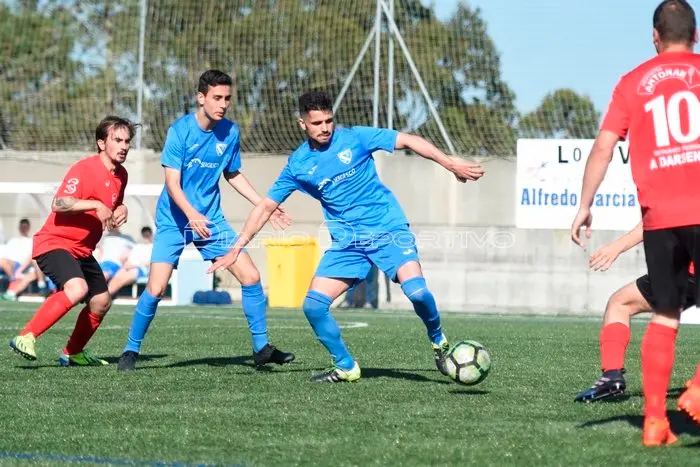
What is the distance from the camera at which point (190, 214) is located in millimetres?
8680

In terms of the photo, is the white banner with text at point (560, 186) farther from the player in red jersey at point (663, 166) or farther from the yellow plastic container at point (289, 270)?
the player in red jersey at point (663, 166)

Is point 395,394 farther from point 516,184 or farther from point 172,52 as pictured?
point 172,52

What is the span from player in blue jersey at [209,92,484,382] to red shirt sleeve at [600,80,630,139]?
257 centimetres

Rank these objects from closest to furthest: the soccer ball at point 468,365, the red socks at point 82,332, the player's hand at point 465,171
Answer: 1. the soccer ball at point 468,365
2. the player's hand at point 465,171
3. the red socks at point 82,332

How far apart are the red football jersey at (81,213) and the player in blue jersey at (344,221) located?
1389 millimetres

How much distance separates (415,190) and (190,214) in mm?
12687

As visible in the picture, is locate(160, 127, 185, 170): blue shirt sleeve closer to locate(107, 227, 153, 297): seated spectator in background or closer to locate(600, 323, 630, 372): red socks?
locate(600, 323, 630, 372): red socks

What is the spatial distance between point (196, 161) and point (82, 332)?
154 cm

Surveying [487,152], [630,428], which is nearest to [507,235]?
[487,152]

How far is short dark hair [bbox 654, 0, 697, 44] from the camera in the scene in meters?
5.51

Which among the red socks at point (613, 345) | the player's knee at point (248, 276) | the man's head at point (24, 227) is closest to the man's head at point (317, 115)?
the player's knee at point (248, 276)

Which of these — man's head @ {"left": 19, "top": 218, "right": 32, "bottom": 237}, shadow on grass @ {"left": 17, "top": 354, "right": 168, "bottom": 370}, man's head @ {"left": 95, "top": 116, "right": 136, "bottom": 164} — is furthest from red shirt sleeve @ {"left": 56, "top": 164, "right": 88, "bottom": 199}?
man's head @ {"left": 19, "top": 218, "right": 32, "bottom": 237}

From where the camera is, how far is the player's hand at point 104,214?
8.75m

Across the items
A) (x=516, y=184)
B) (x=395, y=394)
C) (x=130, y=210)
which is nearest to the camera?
(x=395, y=394)
